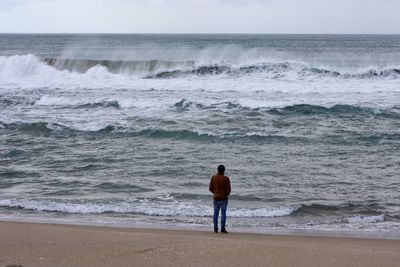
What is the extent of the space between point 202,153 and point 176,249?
866cm

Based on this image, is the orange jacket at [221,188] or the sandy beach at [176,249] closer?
the sandy beach at [176,249]

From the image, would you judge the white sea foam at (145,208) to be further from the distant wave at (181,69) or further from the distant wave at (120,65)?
the distant wave at (120,65)

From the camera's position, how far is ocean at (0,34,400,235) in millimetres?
11117

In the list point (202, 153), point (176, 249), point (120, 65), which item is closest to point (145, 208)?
point (176, 249)

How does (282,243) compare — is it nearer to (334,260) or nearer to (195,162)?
(334,260)

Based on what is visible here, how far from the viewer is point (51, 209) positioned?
11352 millimetres

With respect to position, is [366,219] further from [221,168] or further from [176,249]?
[176,249]

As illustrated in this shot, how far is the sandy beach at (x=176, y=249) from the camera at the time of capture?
7.26 meters

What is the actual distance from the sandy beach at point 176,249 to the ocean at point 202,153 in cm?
106

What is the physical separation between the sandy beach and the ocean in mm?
1062

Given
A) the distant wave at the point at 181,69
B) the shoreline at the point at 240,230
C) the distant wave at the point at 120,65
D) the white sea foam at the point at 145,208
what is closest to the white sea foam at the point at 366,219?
the shoreline at the point at 240,230

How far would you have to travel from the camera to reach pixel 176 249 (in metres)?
A: 7.79

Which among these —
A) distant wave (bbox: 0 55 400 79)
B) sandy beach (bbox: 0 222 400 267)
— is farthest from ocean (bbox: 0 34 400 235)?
distant wave (bbox: 0 55 400 79)

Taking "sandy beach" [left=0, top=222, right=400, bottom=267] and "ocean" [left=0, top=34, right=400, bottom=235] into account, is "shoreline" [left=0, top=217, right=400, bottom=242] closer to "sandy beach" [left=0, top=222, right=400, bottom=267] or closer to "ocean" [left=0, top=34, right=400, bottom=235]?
"ocean" [left=0, top=34, right=400, bottom=235]
